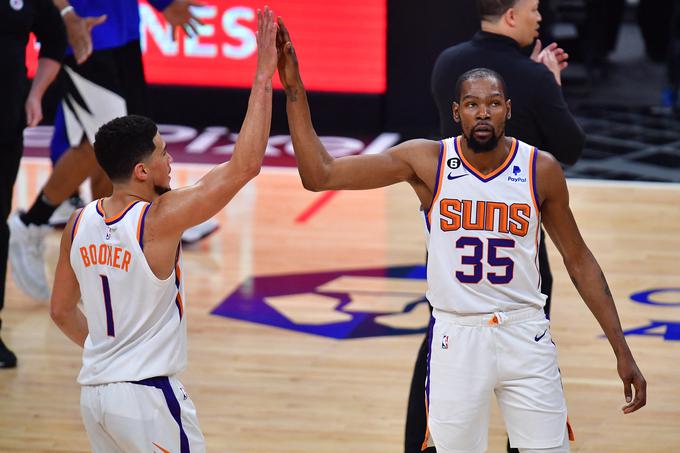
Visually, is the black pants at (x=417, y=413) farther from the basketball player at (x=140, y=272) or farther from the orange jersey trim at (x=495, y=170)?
the basketball player at (x=140, y=272)

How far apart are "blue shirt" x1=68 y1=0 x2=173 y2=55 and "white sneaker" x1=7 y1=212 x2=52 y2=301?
3.29 feet

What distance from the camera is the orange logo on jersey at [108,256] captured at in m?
3.28

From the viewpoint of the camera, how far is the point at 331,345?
5.71m

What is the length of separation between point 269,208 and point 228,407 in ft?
10.3

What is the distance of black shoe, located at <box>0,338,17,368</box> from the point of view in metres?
5.41

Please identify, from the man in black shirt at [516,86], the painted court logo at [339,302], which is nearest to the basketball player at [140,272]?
the man in black shirt at [516,86]

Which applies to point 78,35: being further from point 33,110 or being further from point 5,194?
point 5,194

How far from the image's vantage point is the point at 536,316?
3.50 metres

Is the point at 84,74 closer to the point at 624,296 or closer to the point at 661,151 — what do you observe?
the point at 624,296

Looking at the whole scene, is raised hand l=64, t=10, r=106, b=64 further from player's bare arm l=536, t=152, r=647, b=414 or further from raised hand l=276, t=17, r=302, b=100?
player's bare arm l=536, t=152, r=647, b=414

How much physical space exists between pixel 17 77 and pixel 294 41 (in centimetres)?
500

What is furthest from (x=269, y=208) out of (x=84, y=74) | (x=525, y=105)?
(x=525, y=105)

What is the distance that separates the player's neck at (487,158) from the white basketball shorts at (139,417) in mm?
1047

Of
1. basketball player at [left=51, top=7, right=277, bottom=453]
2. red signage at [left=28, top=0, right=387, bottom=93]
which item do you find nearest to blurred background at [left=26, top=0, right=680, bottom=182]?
red signage at [left=28, top=0, right=387, bottom=93]
